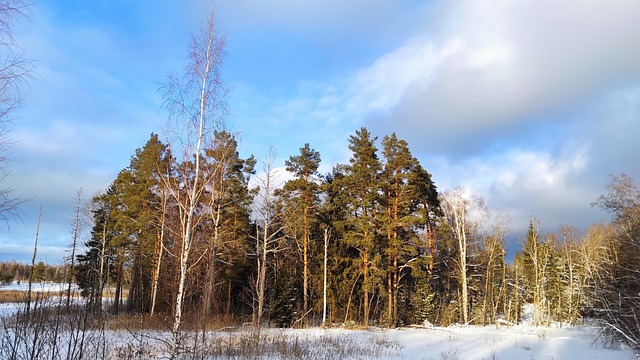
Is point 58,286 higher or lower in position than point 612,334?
higher

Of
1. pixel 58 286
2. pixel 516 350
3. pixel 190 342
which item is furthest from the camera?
pixel 516 350

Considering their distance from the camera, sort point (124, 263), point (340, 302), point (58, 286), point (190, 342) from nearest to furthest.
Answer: point (58, 286) → point (190, 342) → point (124, 263) → point (340, 302)

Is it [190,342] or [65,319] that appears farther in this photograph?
[190,342]

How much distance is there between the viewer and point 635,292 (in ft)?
58.4

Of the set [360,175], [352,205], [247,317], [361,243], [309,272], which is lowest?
[247,317]

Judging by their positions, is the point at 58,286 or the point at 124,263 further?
the point at 124,263

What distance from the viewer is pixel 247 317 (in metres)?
34.2

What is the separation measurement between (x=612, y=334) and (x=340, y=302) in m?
20.9

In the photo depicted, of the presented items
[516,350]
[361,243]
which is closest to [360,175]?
[361,243]

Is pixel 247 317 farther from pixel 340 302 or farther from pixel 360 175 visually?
pixel 360 175

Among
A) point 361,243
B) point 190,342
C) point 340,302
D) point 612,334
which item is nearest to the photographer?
point 190,342

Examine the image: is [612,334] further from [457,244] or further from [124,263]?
[124,263]

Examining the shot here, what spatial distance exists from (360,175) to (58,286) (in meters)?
27.7

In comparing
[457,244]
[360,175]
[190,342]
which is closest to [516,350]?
[190,342]
